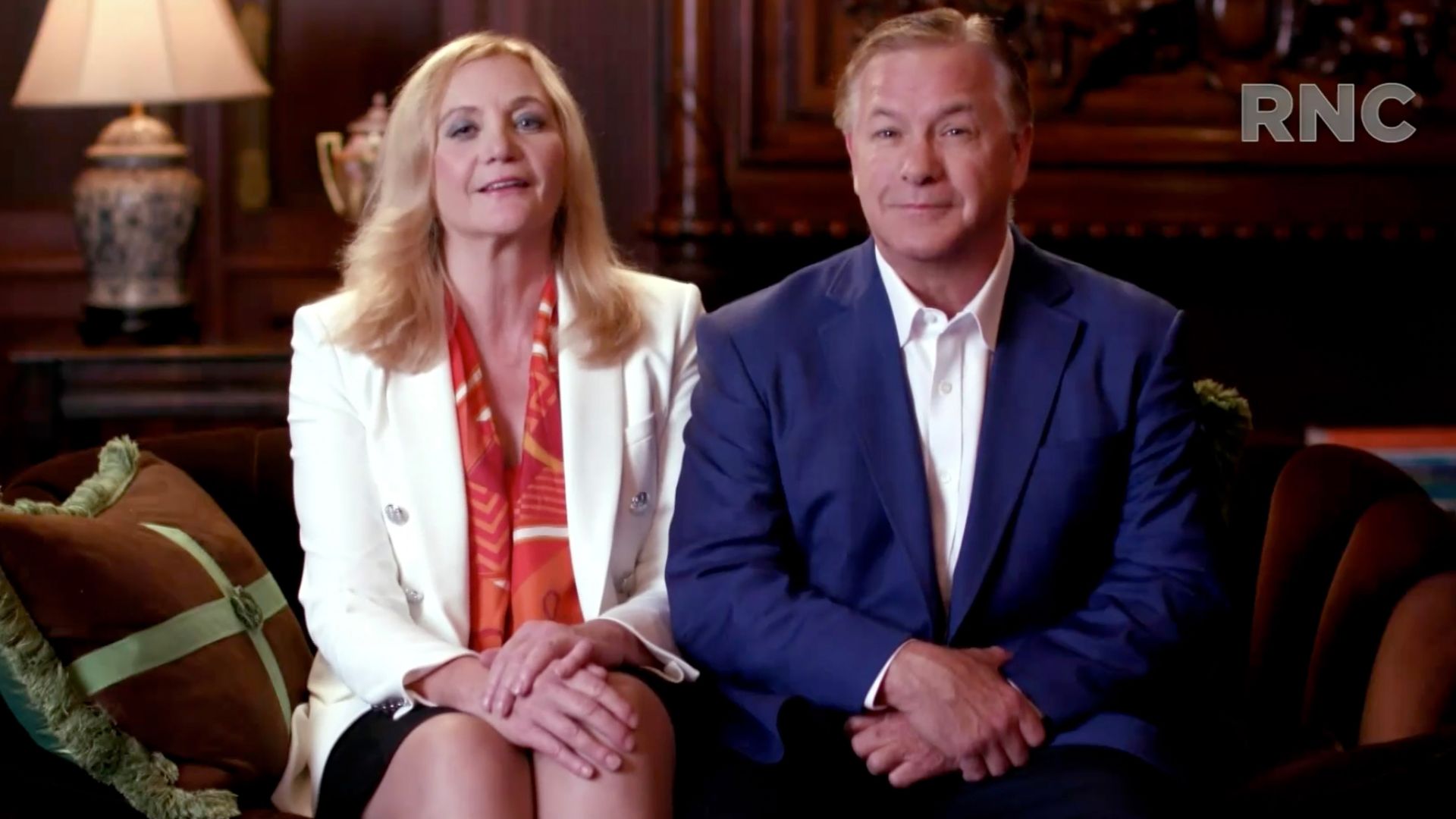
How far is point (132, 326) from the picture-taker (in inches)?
136

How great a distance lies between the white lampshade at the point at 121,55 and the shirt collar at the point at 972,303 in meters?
1.80

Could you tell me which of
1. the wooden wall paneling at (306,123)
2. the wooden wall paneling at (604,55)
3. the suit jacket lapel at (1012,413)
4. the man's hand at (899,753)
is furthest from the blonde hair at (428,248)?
the wooden wall paneling at (306,123)

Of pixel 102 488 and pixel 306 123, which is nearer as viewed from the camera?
pixel 102 488

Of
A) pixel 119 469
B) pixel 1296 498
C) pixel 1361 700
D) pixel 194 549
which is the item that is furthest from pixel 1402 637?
pixel 119 469

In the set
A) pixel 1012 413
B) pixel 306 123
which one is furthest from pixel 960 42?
pixel 306 123

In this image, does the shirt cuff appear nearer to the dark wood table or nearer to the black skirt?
the black skirt

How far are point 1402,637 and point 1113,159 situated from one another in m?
1.54

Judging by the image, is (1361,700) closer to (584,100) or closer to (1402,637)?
Result: (1402,637)

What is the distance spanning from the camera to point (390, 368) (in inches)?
87.0

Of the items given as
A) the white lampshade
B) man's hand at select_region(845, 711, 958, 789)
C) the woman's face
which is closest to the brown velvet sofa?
man's hand at select_region(845, 711, 958, 789)

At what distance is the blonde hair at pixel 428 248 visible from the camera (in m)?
2.23

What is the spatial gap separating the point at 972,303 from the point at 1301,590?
0.67 metres

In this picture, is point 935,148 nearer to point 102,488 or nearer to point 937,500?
point 937,500

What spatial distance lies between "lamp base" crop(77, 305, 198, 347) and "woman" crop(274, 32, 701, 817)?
1207mm
